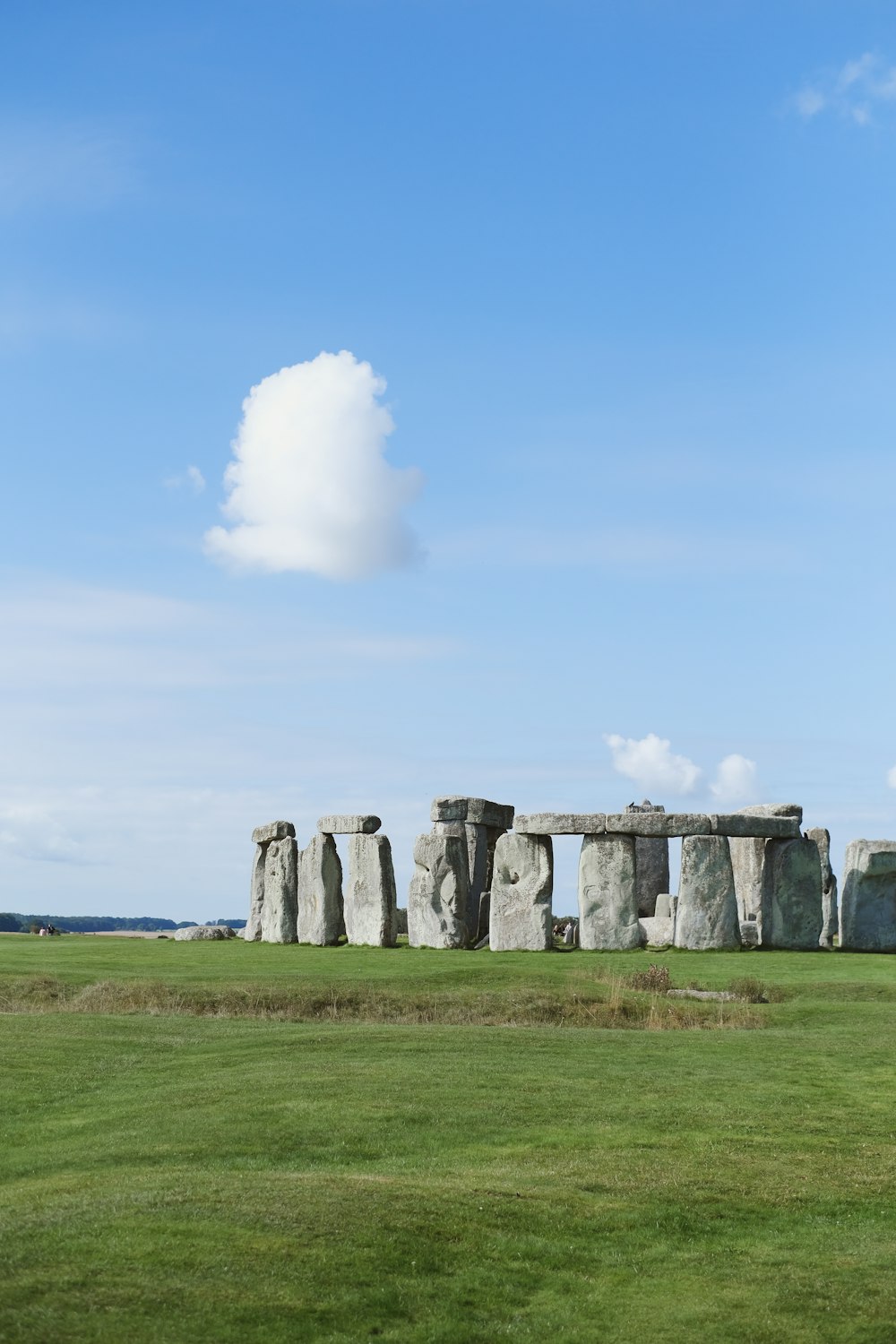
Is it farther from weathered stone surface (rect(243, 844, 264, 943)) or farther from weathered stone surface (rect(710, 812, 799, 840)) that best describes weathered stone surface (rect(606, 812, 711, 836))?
weathered stone surface (rect(243, 844, 264, 943))

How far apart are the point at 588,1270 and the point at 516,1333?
1.45 metres

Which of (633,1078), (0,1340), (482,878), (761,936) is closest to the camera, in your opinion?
(0,1340)

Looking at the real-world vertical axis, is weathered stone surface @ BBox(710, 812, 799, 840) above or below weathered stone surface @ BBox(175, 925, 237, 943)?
above

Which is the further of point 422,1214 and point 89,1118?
point 89,1118

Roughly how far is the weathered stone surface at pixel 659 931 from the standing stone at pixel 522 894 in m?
2.65

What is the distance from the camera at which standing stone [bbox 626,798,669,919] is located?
143ft

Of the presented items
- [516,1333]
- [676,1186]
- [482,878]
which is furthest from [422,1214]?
[482,878]

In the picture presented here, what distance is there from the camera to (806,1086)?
17.6 m

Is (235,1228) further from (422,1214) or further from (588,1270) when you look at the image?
(588,1270)

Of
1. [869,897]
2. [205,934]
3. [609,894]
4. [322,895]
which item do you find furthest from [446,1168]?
[205,934]

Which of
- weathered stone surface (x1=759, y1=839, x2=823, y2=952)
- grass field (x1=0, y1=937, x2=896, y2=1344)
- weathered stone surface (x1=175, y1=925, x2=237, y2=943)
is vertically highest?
weathered stone surface (x1=759, y1=839, x2=823, y2=952)

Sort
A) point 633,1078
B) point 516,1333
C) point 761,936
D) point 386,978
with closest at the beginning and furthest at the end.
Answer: point 516,1333, point 633,1078, point 386,978, point 761,936

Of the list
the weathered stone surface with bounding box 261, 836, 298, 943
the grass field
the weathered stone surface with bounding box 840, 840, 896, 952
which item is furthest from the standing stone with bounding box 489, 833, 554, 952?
the grass field

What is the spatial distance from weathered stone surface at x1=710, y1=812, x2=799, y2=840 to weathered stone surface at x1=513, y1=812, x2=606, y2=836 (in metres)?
2.53
